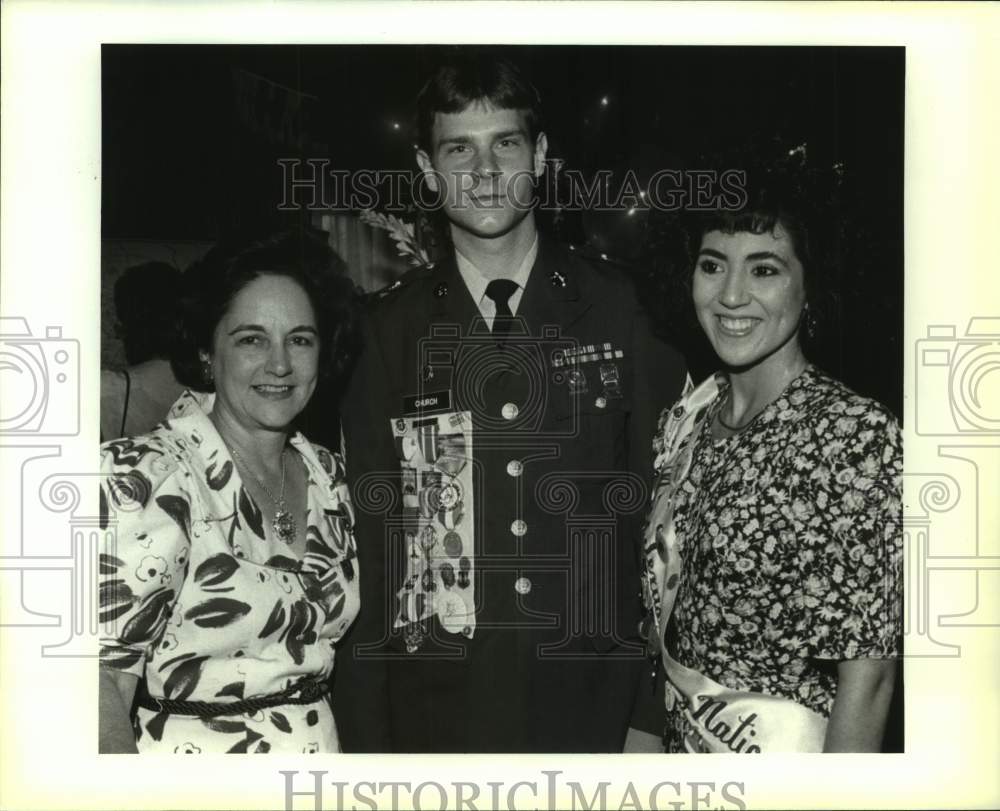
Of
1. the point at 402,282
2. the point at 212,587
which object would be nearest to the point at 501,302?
the point at 402,282

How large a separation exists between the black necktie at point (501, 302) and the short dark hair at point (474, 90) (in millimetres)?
371

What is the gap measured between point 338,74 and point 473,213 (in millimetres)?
485

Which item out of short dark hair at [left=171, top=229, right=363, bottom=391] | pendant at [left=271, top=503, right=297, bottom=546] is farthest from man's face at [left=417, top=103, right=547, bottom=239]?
pendant at [left=271, top=503, right=297, bottom=546]

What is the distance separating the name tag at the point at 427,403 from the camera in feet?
9.09

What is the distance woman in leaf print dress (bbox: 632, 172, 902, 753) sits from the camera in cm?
255

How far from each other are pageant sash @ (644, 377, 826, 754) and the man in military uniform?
47mm

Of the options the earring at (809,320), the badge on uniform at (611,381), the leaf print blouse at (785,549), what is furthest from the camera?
the badge on uniform at (611,381)

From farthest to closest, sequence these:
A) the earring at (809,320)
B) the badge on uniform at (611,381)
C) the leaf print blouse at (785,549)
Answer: the badge on uniform at (611,381) < the earring at (809,320) < the leaf print blouse at (785,549)

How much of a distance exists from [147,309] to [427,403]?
0.74 m

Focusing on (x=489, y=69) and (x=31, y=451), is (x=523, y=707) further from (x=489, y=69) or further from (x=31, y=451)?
(x=489, y=69)

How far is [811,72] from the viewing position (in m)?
2.79
